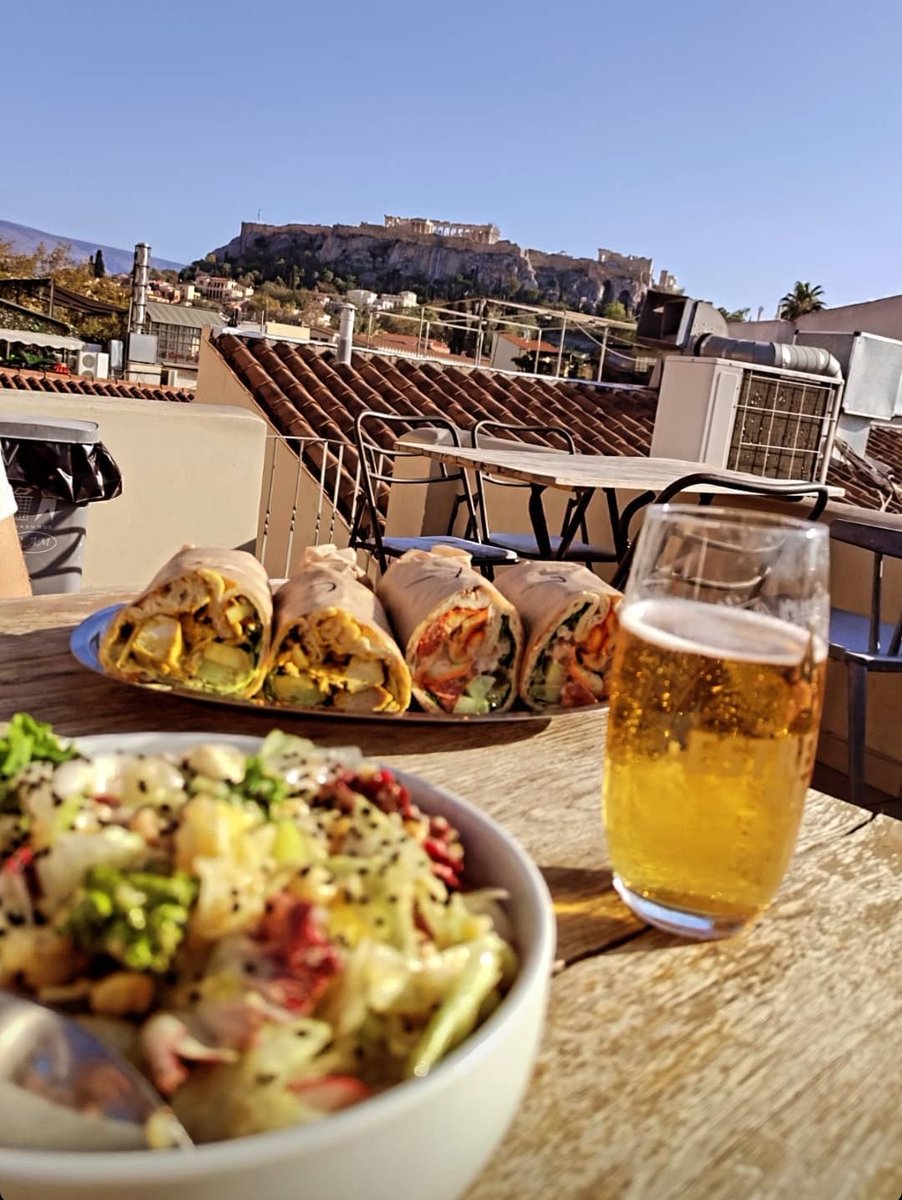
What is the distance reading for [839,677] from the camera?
12.1 feet

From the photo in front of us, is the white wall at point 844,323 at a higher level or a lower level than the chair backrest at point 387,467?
higher

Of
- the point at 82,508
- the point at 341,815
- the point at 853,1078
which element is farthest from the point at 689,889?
the point at 82,508

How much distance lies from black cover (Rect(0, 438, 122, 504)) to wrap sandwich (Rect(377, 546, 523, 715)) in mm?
2228

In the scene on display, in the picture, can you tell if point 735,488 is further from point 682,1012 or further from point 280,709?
point 682,1012

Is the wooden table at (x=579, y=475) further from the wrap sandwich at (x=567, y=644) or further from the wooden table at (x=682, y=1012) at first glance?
the wooden table at (x=682, y=1012)

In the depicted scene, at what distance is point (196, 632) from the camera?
3.13 ft

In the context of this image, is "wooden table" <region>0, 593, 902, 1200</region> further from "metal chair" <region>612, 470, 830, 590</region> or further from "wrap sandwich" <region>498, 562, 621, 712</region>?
"metal chair" <region>612, 470, 830, 590</region>

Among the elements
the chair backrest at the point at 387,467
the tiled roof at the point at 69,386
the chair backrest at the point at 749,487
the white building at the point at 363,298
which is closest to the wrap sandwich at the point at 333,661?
Result: the chair backrest at the point at 749,487

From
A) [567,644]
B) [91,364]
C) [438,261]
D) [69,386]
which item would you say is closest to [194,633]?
[567,644]

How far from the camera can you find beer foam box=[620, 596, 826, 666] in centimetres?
61

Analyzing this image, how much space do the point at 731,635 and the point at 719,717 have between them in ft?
0.17

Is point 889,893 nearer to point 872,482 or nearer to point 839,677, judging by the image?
point 839,677

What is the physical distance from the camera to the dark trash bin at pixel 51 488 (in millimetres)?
2939

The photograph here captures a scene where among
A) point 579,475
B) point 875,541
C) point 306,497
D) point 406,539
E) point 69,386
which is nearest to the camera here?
point 875,541
